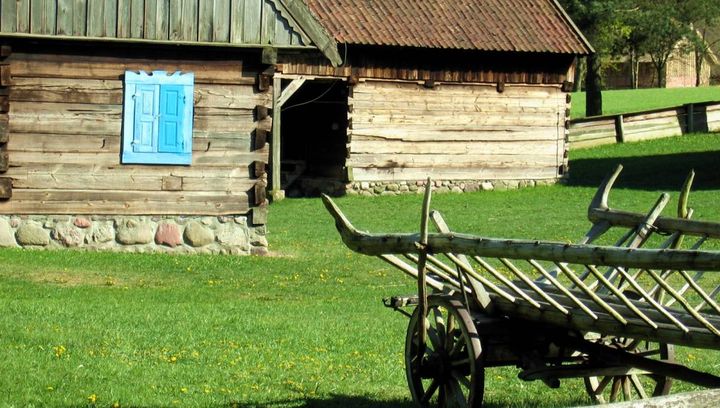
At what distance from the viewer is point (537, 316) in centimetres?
629

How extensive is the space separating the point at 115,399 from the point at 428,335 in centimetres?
208

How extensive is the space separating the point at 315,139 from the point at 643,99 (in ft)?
108

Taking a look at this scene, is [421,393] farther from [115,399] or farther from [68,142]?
[68,142]

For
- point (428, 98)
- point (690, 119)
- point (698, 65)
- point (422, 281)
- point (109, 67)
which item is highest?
point (698, 65)

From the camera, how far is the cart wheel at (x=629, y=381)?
6.96 meters

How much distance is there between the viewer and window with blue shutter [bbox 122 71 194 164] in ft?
54.4

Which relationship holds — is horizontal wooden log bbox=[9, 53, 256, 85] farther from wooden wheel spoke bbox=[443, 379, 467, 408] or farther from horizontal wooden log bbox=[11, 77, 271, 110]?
wooden wheel spoke bbox=[443, 379, 467, 408]

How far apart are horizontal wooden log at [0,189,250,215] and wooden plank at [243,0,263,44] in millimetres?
2236

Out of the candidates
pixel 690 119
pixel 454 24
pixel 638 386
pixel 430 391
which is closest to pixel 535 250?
pixel 430 391

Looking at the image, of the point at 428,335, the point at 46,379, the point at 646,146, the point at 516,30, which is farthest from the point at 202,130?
the point at 646,146

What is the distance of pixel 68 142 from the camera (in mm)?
16469

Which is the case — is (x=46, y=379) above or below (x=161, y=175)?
below

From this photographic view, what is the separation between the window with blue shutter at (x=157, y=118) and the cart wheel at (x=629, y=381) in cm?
992

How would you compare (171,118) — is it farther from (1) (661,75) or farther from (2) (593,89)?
(1) (661,75)
